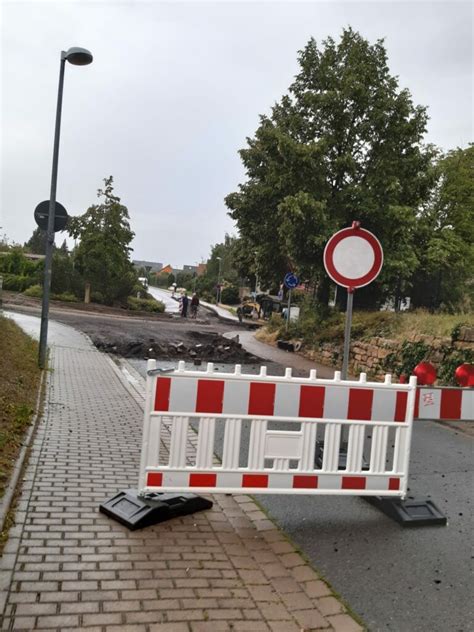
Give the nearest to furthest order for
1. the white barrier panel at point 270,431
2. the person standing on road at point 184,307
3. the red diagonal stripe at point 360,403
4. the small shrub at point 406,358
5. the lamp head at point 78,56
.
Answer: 1. the white barrier panel at point 270,431
2. the red diagonal stripe at point 360,403
3. the lamp head at point 78,56
4. the small shrub at point 406,358
5. the person standing on road at point 184,307

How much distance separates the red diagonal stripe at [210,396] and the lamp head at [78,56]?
28.4ft

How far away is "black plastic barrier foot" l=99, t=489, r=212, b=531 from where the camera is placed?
14.0ft

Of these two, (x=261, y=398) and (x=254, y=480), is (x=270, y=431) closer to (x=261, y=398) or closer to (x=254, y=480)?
(x=261, y=398)

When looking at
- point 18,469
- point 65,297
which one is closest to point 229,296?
point 65,297

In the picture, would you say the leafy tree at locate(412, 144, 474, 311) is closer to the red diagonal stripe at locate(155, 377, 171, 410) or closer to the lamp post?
the lamp post

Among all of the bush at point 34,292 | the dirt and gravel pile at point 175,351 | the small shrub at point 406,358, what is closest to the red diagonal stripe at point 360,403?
the small shrub at point 406,358

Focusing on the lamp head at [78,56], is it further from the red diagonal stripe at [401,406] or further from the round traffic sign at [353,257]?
the red diagonal stripe at [401,406]

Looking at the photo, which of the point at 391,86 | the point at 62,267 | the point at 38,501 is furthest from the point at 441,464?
the point at 62,267

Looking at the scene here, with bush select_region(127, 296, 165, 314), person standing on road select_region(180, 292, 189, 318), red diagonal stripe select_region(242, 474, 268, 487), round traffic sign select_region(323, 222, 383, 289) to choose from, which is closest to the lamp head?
round traffic sign select_region(323, 222, 383, 289)

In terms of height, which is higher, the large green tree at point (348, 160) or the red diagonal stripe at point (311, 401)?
the large green tree at point (348, 160)

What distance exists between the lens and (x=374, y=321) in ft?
54.0

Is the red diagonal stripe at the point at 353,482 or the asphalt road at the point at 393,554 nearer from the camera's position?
the asphalt road at the point at 393,554

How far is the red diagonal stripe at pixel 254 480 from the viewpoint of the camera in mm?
4488

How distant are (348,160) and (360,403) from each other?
51.0 ft
